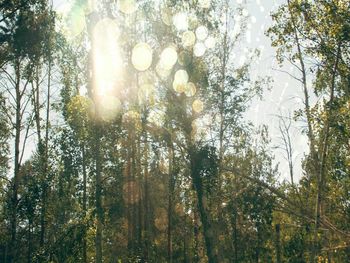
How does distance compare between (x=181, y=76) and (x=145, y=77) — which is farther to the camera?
(x=145, y=77)

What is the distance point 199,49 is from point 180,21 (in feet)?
4.69

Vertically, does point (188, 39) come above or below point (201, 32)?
below

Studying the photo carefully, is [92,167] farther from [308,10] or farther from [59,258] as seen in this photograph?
[308,10]

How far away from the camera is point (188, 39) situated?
18797 millimetres

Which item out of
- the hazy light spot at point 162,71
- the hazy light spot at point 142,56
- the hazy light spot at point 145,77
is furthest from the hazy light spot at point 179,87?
the hazy light spot at point 142,56

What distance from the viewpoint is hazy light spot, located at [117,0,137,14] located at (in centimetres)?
2164

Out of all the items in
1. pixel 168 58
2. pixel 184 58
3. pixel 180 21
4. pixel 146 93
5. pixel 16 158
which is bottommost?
pixel 16 158

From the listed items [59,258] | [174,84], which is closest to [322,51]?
[174,84]

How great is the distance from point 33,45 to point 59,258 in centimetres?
752

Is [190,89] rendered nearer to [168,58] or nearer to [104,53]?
[168,58]

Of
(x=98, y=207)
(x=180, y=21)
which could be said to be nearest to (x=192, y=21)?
(x=180, y=21)

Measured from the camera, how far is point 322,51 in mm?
12258

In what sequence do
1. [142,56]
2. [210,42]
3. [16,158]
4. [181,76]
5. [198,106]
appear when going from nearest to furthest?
[16,158] → [181,76] → [198,106] → [210,42] → [142,56]

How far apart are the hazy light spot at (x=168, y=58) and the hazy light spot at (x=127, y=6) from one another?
403 cm
